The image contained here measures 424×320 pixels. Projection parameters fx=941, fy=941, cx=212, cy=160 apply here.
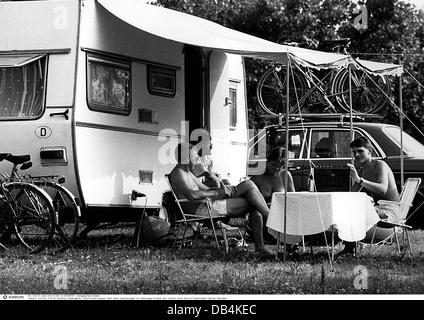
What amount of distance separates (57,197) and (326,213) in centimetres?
263

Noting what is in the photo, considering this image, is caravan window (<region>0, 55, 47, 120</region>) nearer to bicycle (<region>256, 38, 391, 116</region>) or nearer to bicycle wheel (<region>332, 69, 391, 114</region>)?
bicycle (<region>256, 38, 391, 116</region>)

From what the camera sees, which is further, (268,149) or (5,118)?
(268,149)

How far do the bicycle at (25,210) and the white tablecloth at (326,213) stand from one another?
209cm

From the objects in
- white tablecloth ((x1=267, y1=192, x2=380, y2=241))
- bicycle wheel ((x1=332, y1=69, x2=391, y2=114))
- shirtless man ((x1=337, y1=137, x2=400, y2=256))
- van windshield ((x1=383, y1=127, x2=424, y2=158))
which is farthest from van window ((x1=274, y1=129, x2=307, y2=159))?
white tablecloth ((x1=267, y1=192, x2=380, y2=241))

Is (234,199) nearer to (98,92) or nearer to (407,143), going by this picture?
(98,92)

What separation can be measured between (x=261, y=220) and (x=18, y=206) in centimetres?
229

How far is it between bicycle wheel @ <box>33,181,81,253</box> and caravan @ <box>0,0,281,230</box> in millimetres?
177

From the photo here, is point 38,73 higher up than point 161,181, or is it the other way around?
point 38,73

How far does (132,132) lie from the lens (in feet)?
32.3

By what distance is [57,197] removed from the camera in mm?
8922

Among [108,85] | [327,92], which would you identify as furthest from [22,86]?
[327,92]
